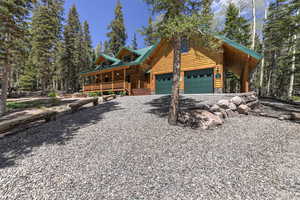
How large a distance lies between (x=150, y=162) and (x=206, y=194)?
1.26m

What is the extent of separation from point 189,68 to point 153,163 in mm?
10471

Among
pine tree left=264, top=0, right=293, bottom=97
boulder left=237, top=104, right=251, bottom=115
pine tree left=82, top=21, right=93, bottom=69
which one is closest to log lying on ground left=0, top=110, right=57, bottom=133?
boulder left=237, top=104, right=251, bottom=115

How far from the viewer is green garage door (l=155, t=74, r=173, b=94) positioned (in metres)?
13.1

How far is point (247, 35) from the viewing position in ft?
61.7

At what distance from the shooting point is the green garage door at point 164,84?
13092mm

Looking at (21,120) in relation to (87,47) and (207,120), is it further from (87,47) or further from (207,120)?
(87,47)

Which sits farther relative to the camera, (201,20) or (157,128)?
(157,128)

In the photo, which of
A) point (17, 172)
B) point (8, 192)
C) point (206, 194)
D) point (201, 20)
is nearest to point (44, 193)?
point (8, 192)

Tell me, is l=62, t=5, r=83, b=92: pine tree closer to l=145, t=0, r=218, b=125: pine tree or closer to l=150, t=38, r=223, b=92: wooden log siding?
l=150, t=38, r=223, b=92: wooden log siding

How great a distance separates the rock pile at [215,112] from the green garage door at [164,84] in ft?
22.8

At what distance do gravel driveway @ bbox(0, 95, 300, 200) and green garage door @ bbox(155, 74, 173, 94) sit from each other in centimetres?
873

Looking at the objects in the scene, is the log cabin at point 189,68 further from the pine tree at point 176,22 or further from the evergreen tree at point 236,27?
the evergreen tree at point 236,27

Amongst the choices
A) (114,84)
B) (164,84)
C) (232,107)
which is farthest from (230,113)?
(114,84)

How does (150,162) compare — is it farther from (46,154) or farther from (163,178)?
(46,154)
